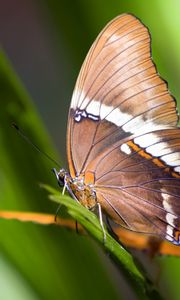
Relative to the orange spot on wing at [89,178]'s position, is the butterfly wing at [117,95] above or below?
above

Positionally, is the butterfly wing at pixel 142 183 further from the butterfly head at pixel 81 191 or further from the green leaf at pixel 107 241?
the green leaf at pixel 107 241

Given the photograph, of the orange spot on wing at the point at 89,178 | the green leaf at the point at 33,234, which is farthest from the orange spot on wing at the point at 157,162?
the green leaf at the point at 33,234

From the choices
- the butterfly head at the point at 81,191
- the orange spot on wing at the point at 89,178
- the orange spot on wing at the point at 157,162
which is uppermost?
the orange spot on wing at the point at 157,162

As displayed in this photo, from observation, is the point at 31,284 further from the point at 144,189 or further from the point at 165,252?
the point at 144,189

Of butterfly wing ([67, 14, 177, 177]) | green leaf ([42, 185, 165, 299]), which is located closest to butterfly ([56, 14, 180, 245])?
butterfly wing ([67, 14, 177, 177])

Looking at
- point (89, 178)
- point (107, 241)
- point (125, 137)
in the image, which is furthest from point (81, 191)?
point (107, 241)

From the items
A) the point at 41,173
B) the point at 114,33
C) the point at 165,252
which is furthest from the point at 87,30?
the point at 165,252

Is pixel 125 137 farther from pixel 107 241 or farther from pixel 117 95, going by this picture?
pixel 107 241

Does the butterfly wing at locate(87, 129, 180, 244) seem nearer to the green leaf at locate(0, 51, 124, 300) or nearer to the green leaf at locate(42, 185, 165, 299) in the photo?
the green leaf at locate(0, 51, 124, 300)
